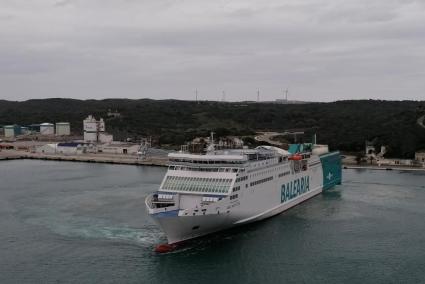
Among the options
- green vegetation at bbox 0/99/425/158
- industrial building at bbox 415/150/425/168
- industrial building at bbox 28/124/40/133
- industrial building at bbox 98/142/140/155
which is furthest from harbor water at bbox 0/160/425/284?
industrial building at bbox 28/124/40/133

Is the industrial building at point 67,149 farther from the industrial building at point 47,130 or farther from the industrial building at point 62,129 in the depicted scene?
the industrial building at point 47,130

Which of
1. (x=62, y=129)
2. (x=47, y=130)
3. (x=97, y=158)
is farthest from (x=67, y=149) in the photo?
(x=47, y=130)

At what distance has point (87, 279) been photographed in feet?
70.5

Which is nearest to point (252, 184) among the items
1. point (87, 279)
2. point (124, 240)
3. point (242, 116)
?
point (124, 240)

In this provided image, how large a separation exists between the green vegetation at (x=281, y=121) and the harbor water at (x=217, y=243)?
3293cm

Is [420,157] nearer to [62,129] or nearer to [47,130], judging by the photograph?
[62,129]

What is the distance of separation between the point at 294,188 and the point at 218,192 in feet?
32.9

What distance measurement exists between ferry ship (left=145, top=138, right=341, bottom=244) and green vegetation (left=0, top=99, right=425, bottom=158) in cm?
3736

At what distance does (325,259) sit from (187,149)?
1202 centimetres

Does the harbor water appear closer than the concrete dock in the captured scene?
Yes

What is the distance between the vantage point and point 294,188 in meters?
35.7

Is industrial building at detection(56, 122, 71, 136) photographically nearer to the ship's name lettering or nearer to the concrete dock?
the concrete dock

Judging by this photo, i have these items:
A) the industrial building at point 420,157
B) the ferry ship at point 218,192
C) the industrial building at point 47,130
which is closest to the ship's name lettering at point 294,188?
the ferry ship at point 218,192

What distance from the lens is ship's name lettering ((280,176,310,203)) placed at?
111 feet
